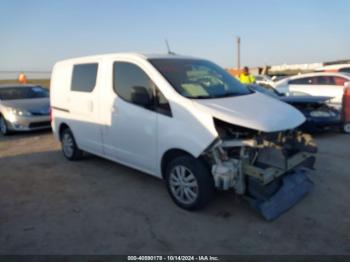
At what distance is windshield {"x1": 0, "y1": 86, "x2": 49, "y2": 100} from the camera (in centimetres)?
969

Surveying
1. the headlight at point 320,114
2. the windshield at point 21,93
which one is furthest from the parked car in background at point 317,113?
the windshield at point 21,93

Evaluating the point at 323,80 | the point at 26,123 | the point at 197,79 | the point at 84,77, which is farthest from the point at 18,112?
the point at 323,80

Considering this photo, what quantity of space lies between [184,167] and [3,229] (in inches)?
84.5

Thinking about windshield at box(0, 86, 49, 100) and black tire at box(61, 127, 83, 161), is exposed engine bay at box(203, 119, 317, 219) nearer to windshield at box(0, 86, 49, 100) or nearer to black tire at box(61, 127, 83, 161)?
black tire at box(61, 127, 83, 161)

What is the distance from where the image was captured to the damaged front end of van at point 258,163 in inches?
135

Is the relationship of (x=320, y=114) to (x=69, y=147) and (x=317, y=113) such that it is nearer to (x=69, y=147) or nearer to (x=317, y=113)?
(x=317, y=113)

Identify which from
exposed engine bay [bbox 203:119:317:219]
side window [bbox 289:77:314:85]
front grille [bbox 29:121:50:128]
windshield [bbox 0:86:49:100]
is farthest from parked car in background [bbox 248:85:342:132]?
windshield [bbox 0:86:49:100]

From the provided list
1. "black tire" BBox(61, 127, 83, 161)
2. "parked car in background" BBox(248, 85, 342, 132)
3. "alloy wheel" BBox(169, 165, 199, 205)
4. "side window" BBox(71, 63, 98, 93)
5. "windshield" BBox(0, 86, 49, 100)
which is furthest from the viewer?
"windshield" BBox(0, 86, 49, 100)

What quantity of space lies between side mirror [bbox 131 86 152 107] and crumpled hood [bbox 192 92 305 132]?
670mm

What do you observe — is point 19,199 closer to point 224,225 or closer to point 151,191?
point 151,191

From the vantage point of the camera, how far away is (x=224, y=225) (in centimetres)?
351

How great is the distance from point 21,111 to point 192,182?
6908mm

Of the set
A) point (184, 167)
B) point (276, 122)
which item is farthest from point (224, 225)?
point (276, 122)

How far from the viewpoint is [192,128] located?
11.6 ft
